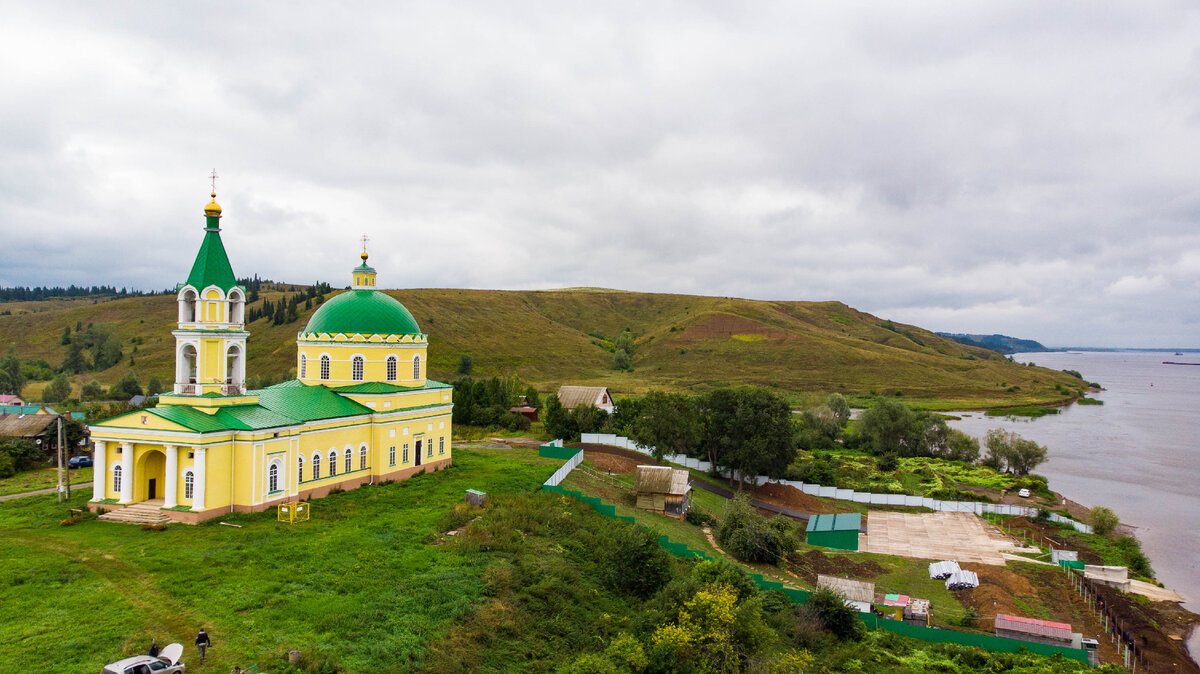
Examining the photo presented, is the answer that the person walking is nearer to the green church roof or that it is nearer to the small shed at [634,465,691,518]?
the green church roof

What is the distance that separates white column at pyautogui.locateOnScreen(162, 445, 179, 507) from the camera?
2447 centimetres

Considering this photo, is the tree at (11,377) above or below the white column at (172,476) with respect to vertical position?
below

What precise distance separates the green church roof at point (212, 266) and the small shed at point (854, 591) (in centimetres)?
2658

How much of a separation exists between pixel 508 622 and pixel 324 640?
491 centimetres

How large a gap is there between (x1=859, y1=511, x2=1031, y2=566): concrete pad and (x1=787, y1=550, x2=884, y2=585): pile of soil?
3325 mm

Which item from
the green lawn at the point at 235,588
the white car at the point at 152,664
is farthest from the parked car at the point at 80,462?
the white car at the point at 152,664

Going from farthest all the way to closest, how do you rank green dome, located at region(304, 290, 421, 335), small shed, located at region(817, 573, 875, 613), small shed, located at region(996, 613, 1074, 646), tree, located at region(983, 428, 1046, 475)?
tree, located at region(983, 428, 1046, 475) < green dome, located at region(304, 290, 421, 335) < small shed, located at region(817, 573, 875, 613) < small shed, located at region(996, 613, 1074, 646)

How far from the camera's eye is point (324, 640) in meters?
15.8

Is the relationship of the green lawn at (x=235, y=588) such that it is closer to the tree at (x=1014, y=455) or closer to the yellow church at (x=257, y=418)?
the yellow church at (x=257, y=418)

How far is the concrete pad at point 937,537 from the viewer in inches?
1390

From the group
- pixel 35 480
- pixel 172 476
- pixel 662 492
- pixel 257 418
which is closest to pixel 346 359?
pixel 257 418

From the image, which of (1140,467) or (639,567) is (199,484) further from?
(1140,467)

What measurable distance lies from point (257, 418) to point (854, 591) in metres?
24.4

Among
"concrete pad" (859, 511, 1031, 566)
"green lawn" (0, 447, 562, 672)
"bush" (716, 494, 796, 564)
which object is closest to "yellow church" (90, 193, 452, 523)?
"green lawn" (0, 447, 562, 672)
